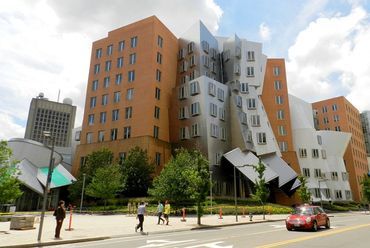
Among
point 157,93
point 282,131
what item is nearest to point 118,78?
point 157,93

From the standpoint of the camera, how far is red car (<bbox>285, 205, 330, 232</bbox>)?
19.2m

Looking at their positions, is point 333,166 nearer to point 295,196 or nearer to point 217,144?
point 295,196

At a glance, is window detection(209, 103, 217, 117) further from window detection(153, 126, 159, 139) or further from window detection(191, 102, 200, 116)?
window detection(153, 126, 159, 139)

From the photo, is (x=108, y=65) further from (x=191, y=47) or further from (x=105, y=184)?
(x=105, y=184)

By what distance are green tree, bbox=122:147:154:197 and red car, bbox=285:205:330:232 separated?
1226 inches

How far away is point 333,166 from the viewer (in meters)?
76.4

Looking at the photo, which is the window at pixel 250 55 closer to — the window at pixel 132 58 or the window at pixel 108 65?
the window at pixel 132 58

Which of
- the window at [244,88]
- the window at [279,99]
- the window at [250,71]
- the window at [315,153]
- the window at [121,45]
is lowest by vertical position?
the window at [315,153]

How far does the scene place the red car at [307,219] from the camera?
754 inches

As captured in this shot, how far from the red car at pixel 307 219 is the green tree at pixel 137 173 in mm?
31131

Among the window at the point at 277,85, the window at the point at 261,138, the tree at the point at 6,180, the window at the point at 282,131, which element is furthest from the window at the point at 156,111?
the tree at the point at 6,180

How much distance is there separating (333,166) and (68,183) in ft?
204

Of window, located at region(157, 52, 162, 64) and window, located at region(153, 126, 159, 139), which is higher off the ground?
window, located at region(157, 52, 162, 64)

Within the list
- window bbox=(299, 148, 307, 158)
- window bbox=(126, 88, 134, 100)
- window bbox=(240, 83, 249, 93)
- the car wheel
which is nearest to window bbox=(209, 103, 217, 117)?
window bbox=(240, 83, 249, 93)
